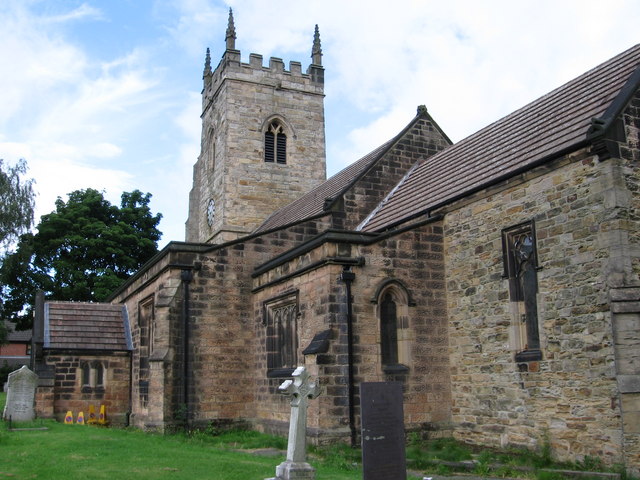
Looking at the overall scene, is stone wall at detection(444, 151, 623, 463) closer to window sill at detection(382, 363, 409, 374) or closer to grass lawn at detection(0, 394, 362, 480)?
window sill at detection(382, 363, 409, 374)

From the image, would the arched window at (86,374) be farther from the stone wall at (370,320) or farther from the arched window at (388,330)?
the arched window at (388,330)

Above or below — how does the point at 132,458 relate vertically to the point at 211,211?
below

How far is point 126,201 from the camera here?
44312 mm

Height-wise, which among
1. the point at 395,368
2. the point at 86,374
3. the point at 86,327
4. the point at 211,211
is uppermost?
the point at 211,211

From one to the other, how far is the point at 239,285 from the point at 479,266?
7094 mm

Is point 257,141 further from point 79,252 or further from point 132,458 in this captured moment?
point 132,458

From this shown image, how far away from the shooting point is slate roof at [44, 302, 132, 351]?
22641mm

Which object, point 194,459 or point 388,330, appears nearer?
point 194,459

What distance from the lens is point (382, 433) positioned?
840 cm

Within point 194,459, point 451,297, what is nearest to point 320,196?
point 451,297

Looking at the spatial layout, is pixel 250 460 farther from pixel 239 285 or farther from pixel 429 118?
pixel 429 118

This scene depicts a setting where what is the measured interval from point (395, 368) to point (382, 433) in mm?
5741

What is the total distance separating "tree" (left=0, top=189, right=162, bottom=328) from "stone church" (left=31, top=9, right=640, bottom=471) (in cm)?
1729

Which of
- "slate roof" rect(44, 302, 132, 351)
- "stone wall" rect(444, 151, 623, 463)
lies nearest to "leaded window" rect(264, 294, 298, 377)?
"stone wall" rect(444, 151, 623, 463)
